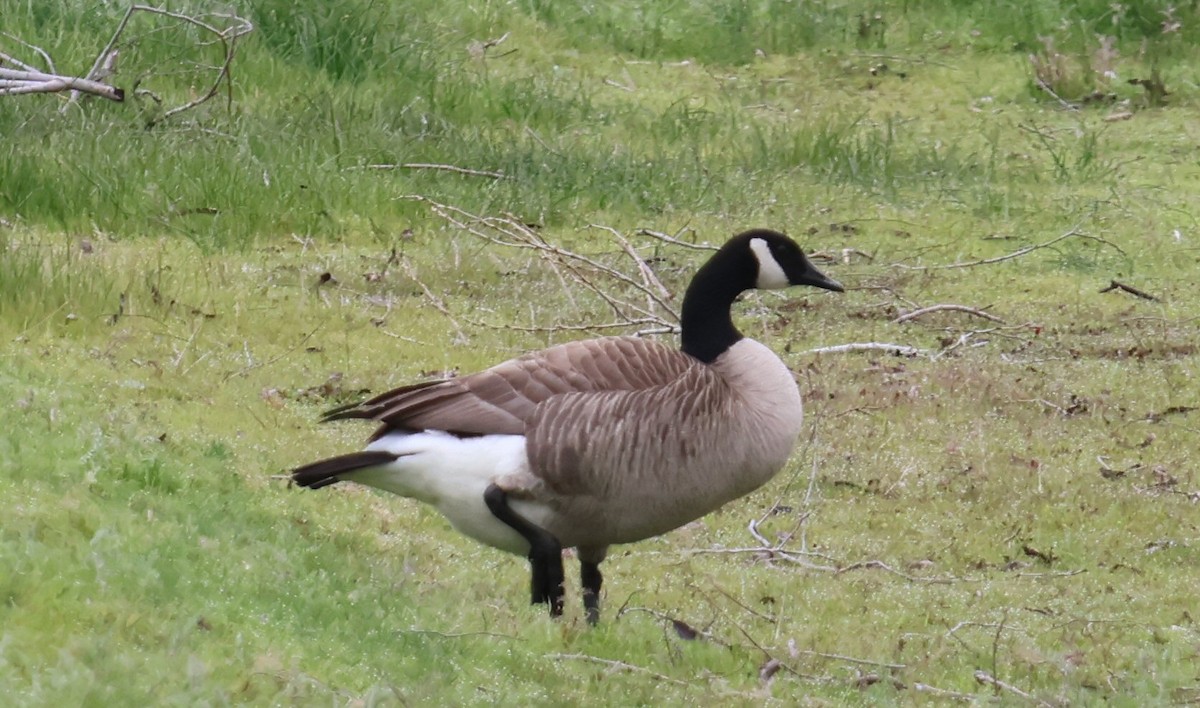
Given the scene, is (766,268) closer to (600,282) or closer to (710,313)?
(710,313)

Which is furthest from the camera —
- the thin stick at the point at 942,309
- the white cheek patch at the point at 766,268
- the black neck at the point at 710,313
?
the thin stick at the point at 942,309

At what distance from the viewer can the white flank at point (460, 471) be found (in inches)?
247

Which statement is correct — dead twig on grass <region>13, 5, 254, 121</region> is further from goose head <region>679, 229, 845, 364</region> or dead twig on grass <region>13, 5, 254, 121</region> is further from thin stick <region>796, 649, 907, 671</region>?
thin stick <region>796, 649, 907, 671</region>

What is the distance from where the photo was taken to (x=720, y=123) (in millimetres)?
17203

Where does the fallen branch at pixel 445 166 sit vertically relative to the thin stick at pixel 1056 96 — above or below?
above

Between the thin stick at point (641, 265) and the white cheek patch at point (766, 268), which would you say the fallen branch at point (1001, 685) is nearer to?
the white cheek patch at point (766, 268)

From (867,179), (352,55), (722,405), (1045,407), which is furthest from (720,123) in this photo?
(722,405)

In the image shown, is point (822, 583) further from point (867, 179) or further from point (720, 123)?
point (720, 123)

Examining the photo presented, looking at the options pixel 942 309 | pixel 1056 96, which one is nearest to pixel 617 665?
pixel 942 309

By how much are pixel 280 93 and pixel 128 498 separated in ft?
32.4

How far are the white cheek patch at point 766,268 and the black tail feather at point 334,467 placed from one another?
205 centimetres

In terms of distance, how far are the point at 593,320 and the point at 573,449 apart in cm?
576

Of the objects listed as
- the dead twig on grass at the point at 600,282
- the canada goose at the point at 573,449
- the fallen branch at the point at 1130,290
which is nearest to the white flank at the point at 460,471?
the canada goose at the point at 573,449

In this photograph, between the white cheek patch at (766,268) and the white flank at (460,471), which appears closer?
the white flank at (460,471)
